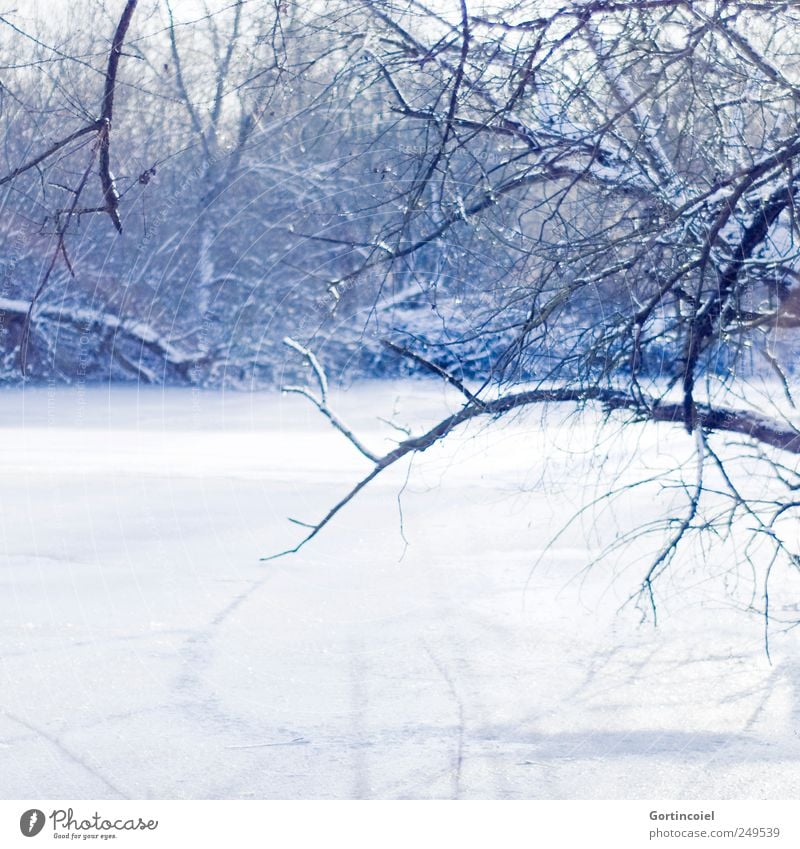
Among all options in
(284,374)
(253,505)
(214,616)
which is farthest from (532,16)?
(284,374)

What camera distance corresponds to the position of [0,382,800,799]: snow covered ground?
248cm

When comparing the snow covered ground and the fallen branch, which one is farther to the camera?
the fallen branch

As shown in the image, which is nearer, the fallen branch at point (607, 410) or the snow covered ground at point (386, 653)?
the snow covered ground at point (386, 653)

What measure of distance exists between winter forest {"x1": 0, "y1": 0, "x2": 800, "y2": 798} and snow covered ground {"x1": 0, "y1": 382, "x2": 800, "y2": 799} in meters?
0.01

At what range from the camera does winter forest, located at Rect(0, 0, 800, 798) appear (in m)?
2.41

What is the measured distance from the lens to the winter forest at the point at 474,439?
241 centimetres

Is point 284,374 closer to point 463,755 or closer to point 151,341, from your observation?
point 151,341

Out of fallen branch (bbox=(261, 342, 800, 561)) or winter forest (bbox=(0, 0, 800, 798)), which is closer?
winter forest (bbox=(0, 0, 800, 798))

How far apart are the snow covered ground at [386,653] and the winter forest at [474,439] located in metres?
0.01

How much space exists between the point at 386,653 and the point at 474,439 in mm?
811

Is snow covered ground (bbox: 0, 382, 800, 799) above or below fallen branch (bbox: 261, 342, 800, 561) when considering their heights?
below

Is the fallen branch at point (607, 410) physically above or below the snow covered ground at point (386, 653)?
above

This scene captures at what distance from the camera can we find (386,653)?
330 cm
